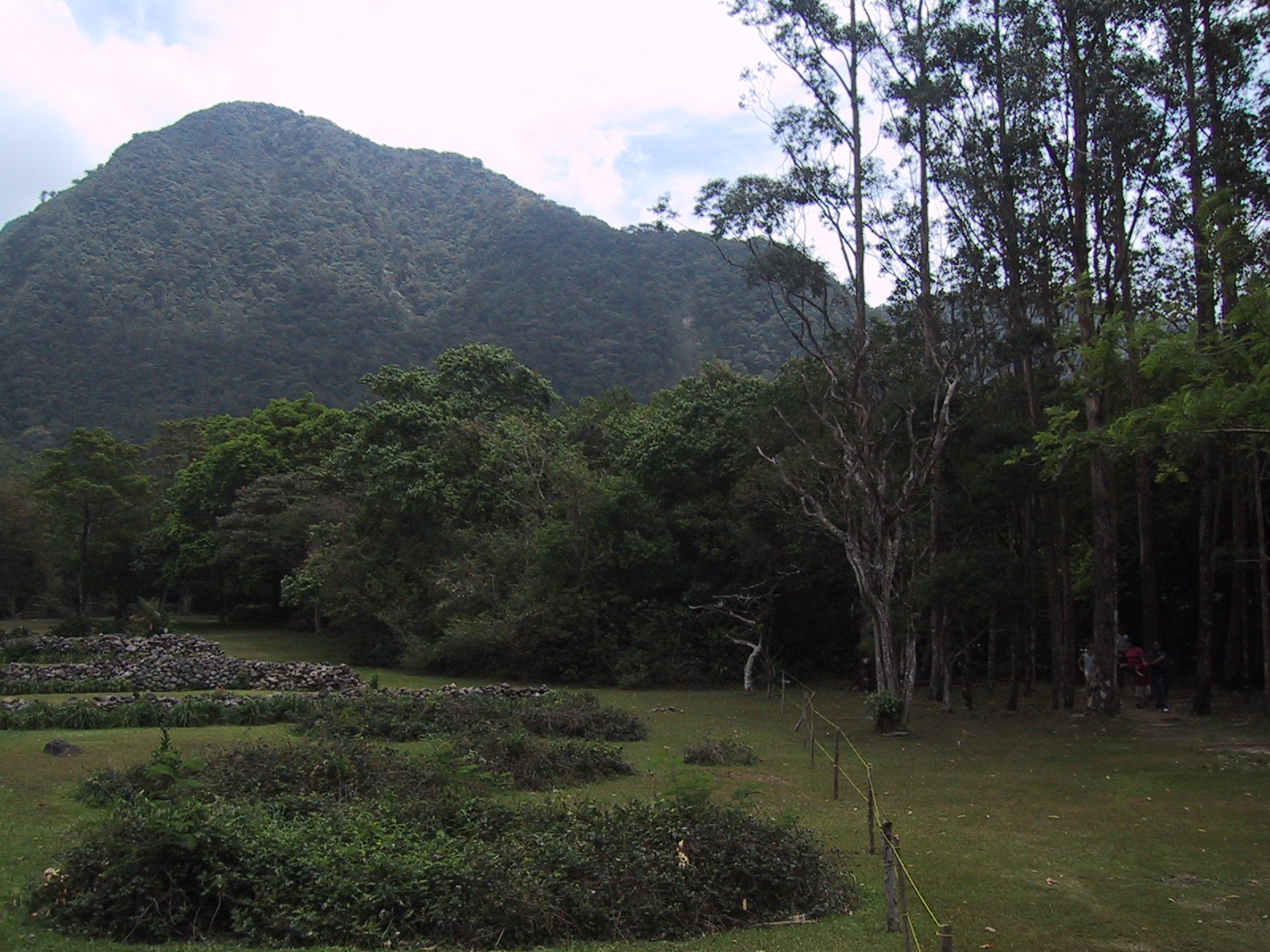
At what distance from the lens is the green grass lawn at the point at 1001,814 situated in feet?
24.7

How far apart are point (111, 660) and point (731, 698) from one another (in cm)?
1625

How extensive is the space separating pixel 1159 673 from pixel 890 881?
17388 millimetres

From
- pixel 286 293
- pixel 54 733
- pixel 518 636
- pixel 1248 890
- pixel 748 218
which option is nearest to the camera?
pixel 1248 890

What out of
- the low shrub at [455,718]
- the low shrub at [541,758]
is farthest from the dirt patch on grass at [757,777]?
the low shrub at [455,718]

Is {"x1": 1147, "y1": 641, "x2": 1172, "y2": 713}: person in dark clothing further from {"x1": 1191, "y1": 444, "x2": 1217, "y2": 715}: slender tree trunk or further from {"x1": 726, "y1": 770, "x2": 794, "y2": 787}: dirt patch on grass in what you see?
{"x1": 726, "y1": 770, "x2": 794, "y2": 787}: dirt patch on grass

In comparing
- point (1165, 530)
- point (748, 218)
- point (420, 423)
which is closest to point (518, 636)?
point (420, 423)

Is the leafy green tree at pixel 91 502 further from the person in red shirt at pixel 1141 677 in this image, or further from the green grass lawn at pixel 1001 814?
the person in red shirt at pixel 1141 677

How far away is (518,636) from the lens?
2823 cm

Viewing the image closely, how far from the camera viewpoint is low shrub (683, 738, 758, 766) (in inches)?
595

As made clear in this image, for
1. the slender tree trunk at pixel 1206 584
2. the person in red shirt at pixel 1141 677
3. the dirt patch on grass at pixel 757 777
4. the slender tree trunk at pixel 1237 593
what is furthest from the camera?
the person in red shirt at pixel 1141 677

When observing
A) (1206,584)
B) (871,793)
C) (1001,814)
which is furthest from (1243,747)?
(871,793)

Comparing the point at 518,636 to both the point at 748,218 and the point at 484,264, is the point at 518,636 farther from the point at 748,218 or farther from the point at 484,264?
the point at 484,264

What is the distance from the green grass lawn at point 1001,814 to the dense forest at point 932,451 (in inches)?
91.1

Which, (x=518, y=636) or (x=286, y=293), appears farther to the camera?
(x=286, y=293)
